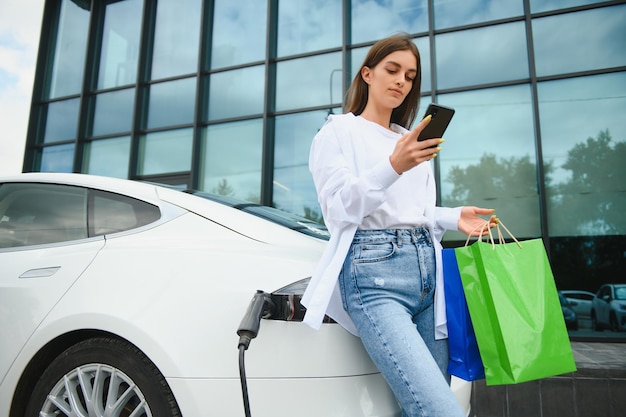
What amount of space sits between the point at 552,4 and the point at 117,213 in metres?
6.71

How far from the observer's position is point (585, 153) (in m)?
5.84

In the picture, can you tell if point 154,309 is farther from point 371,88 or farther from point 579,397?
point 579,397

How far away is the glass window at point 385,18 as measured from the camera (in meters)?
6.92

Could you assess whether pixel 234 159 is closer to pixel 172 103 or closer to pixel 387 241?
pixel 172 103

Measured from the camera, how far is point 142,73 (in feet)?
27.9

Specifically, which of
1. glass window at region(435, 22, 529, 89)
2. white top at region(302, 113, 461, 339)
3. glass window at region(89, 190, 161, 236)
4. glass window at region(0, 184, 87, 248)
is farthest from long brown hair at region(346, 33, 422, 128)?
glass window at region(435, 22, 529, 89)

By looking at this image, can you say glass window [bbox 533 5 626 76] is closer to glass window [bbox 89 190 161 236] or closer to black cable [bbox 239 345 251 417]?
glass window [bbox 89 190 161 236]

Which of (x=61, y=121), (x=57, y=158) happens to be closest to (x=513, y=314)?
(x=57, y=158)

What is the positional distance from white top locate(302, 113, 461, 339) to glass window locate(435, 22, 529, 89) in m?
5.57

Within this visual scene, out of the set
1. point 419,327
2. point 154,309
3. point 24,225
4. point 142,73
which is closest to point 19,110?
point 142,73

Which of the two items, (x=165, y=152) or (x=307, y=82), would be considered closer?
(x=307, y=82)

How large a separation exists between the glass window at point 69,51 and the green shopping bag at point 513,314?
9.79m

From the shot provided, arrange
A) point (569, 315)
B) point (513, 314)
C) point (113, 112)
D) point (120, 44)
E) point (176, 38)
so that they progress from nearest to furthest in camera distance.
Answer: point (513, 314) → point (569, 315) → point (176, 38) → point (113, 112) → point (120, 44)

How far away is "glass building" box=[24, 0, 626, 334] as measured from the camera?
19.1 ft
